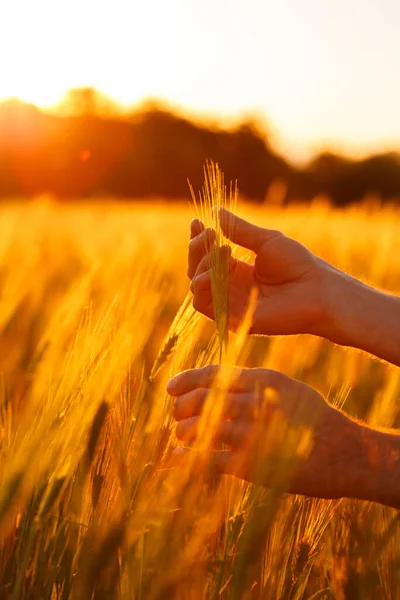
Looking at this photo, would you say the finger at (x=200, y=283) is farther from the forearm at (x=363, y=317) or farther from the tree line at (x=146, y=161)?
the tree line at (x=146, y=161)

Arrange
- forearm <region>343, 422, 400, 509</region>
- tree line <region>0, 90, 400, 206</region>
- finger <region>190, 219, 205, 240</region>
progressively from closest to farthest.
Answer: forearm <region>343, 422, 400, 509</region>
finger <region>190, 219, 205, 240</region>
tree line <region>0, 90, 400, 206</region>

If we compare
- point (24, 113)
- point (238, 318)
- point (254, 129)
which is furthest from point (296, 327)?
point (254, 129)

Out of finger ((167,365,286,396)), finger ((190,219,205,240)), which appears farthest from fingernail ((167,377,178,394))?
finger ((190,219,205,240))

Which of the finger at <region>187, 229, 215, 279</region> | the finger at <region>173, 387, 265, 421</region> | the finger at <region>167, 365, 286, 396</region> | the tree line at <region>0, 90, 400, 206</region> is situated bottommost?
the tree line at <region>0, 90, 400, 206</region>

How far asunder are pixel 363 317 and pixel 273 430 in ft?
1.44

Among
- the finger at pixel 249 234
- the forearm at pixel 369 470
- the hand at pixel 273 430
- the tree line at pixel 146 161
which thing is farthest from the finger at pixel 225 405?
the tree line at pixel 146 161

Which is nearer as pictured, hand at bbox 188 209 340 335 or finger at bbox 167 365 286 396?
finger at bbox 167 365 286 396

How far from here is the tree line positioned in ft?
68.7

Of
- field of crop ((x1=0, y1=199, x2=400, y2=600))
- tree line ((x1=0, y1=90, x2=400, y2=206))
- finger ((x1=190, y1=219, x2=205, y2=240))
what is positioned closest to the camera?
field of crop ((x1=0, y1=199, x2=400, y2=600))

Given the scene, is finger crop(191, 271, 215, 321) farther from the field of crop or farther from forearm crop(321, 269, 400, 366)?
forearm crop(321, 269, 400, 366)

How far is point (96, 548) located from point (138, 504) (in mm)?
104

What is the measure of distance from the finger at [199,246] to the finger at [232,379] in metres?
0.17

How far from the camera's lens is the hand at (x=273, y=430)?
700mm

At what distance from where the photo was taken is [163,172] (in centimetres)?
2161
